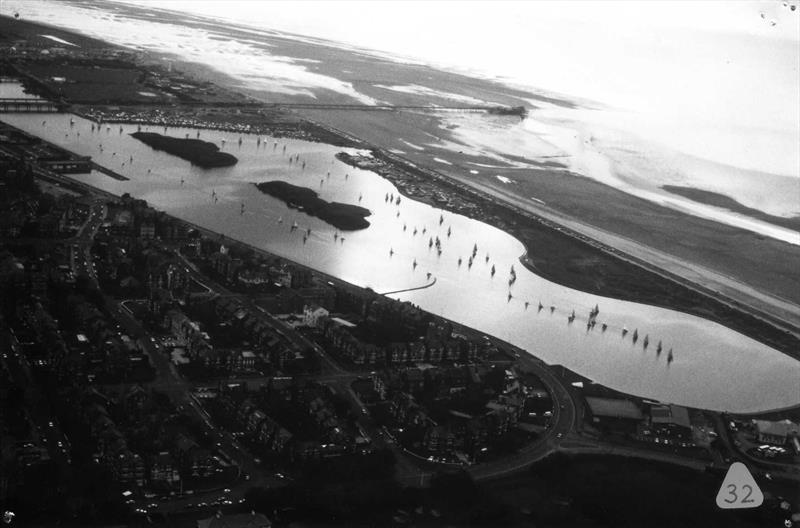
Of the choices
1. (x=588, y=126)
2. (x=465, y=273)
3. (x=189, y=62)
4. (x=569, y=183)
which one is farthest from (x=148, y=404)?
(x=189, y=62)

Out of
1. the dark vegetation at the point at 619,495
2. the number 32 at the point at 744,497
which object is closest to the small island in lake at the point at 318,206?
the dark vegetation at the point at 619,495

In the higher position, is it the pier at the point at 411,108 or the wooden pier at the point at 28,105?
the pier at the point at 411,108

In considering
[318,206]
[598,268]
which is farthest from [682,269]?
[318,206]

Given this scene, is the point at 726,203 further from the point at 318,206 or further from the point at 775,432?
the point at 775,432

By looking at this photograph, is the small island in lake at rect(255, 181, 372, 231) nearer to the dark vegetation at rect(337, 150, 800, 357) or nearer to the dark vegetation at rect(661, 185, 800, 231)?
the dark vegetation at rect(337, 150, 800, 357)

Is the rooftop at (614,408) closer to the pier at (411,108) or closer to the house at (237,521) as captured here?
the house at (237,521)
